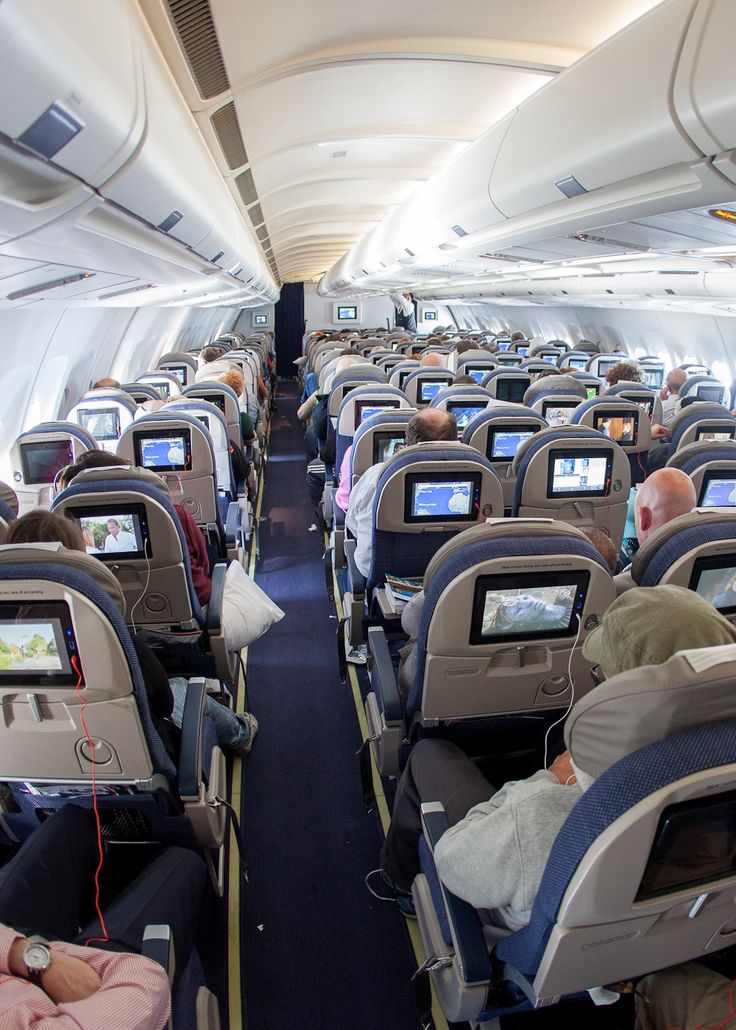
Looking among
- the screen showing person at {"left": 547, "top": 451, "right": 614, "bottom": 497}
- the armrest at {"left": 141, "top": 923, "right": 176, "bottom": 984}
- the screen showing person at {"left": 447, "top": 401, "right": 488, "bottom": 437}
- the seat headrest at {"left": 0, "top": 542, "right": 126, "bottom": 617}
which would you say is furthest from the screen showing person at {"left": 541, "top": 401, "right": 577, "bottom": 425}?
→ the armrest at {"left": 141, "top": 923, "right": 176, "bottom": 984}

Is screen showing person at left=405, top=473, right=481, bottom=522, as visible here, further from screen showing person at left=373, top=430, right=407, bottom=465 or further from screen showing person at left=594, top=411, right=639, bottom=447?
screen showing person at left=594, top=411, right=639, bottom=447

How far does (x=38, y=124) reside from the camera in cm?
155

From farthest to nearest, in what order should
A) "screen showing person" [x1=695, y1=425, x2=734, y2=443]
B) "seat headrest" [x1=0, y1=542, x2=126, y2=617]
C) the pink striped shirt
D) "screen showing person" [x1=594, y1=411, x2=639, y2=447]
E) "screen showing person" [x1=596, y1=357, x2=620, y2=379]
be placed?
"screen showing person" [x1=596, y1=357, x2=620, y2=379] < "screen showing person" [x1=594, y1=411, x2=639, y2=447] < "screen showing person" [x1=695, y1=425, x2=734, y2=443] < "seat headrest" [x1=0, y1=542, x2=126, y2=617] < the pink striped shirt

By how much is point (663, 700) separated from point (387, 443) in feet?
11.6

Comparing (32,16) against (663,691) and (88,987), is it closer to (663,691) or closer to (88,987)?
(663,691)

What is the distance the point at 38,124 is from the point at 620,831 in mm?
2164

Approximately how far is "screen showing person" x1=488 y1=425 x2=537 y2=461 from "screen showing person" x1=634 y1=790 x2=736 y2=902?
4018 mm

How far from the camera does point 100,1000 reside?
1318 millimetres

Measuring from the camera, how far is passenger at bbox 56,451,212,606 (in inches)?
135

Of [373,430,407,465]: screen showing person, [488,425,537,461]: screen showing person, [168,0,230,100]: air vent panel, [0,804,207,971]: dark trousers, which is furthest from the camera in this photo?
[488,425,537,461]: screen showing person

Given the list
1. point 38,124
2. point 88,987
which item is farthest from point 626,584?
point 38,124

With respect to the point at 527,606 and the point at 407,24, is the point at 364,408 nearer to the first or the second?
the point at 407,24

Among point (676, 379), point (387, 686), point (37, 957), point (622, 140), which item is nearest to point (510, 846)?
point (37, 957)

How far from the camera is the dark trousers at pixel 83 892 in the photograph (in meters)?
1.74
